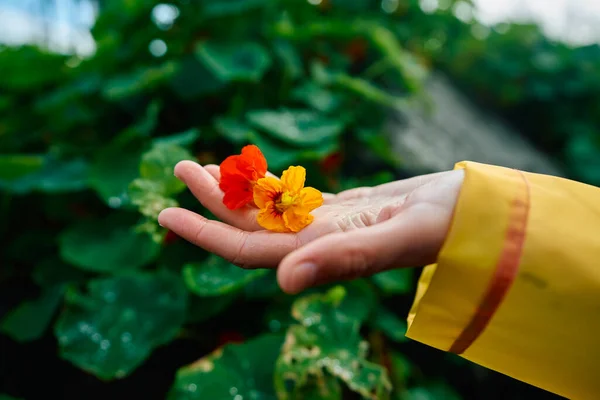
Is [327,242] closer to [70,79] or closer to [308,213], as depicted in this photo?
[308,213]

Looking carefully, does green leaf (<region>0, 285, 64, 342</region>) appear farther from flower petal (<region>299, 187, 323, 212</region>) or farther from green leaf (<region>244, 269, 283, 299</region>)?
flower petal (<region>299, 187, 323, 212</region>)

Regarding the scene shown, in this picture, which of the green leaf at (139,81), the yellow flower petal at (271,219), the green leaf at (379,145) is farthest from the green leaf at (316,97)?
the yellow flower petal at (271,219)

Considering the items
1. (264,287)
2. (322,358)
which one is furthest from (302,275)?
(264,287)

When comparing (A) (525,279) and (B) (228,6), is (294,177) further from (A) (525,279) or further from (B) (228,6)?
(B) (228,6)

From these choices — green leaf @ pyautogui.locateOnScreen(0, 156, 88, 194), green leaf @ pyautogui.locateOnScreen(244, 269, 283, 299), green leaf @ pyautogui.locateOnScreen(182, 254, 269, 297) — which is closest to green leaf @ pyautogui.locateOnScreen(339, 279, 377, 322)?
green leaf @ pyautogui.locateOnScreen(244, 269, 283, 299)

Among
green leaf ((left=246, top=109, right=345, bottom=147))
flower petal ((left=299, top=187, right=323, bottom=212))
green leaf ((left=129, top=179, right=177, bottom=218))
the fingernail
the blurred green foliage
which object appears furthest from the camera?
green leaf ((left=246, top=109, right=345, bottom=147))
